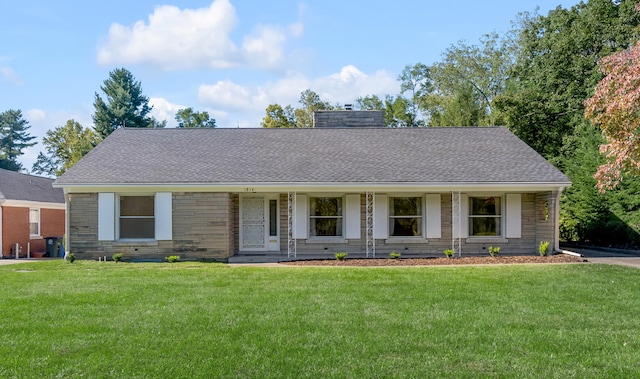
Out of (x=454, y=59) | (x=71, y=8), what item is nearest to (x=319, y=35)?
(x=71, y=8)

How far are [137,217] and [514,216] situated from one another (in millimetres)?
11904

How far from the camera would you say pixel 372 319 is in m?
7.12

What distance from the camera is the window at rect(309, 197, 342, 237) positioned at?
55.0 ft

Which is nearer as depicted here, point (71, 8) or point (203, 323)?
point (203, 323)

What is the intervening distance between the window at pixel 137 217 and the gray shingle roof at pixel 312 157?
0.87 m

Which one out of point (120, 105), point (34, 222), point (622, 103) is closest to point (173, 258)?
point (34, 222)

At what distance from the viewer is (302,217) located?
16.4 metres

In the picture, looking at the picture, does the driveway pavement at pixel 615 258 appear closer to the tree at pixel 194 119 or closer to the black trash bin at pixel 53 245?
the black trash bin at pixel 53 245

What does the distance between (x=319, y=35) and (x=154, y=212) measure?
7.52 meters

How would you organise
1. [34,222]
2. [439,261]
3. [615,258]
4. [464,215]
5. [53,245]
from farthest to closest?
[34,222]
[53,245]
[464,215]
[615,258]
[439,261]

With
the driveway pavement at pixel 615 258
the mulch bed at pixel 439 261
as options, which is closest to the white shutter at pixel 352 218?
the mulch bed at pixel 439 261

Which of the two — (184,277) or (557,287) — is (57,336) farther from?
(557,287)

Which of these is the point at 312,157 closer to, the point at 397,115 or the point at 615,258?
the point at 615,258

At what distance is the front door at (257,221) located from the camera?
1673 centimetres
